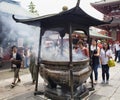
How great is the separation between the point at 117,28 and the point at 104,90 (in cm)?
1965

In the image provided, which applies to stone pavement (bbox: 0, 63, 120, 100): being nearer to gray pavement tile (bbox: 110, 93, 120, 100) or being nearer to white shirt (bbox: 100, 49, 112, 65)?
gray pavement tile (bbox: 110, 93, 120, 100)

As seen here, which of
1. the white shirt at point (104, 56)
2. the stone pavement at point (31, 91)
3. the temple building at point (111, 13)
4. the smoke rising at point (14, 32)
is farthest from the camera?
the temple building at point (111, 13)

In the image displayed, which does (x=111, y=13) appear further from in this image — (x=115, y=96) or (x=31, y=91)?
(x=31, y=91)

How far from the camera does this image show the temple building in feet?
83.5

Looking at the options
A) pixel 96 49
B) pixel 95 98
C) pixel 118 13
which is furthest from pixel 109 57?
pixel 118 13

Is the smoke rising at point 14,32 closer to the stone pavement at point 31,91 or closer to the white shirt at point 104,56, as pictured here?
the stone pavement at point 31,91

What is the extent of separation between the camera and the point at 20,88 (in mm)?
7906

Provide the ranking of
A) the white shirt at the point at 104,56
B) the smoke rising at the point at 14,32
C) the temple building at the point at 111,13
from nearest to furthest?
1. the white shirt at the point at 104,56
2. the smoke rising at the point at 14,32
3. the temple building at the point at 111,13

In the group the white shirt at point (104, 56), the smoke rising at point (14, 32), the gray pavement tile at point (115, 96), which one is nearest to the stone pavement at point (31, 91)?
the gray pavement tile at point (115, 96)

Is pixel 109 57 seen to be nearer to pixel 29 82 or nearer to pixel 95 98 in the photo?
pixel 95 98

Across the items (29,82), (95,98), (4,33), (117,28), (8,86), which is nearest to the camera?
(95,98)

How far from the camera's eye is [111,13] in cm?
2831

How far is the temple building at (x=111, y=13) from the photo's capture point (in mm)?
25450

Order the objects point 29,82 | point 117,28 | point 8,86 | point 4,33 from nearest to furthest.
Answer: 1. point 8,86
2. point 29,82
3. point 4,33
4. point 117,28
